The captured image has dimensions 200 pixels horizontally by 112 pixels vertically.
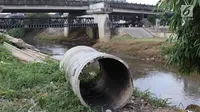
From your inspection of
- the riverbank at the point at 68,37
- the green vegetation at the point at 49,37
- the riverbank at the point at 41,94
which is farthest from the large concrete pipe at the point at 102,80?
the green vegetation at the point at 49,37

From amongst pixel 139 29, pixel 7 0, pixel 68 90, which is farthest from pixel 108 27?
pixel 68 90

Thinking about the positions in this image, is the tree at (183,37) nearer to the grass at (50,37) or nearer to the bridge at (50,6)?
the bridge at (50,6)

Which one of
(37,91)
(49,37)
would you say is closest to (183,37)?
(37,91)

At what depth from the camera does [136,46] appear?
33.6m

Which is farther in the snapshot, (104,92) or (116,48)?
(116,48)

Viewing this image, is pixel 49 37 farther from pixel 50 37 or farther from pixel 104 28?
pixel 104 28

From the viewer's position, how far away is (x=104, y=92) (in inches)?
359

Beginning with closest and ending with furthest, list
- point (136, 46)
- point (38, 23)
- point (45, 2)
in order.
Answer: point (136, 46) → point (45, 2) → point (38, 23)

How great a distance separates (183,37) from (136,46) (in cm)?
2773

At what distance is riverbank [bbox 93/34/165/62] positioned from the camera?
28.7 m

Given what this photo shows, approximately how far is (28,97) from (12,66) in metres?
3.30

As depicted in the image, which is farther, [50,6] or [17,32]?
[17,32]

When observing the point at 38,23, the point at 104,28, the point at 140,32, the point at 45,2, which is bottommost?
the point at 140,32

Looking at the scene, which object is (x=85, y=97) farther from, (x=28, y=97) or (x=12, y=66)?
(x=12, y=66)
